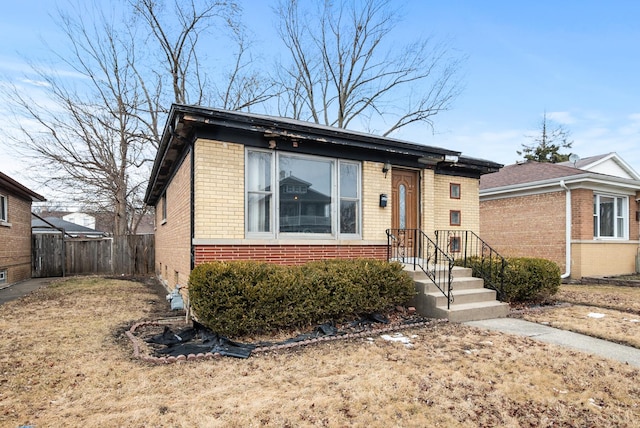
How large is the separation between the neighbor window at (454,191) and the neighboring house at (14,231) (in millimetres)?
12297

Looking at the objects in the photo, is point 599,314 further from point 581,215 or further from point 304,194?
point 581,215

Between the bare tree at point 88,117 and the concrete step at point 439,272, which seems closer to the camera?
the concrete step at point 439,272

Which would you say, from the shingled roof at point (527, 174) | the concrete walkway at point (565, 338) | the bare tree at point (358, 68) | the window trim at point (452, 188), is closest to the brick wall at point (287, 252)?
the concrete walkway at point (565, 338)

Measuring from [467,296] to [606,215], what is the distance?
33.6 feet

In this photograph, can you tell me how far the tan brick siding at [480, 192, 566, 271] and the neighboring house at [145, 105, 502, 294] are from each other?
6357mm

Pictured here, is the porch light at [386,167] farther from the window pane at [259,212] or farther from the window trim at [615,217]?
the window trim at [615,217]

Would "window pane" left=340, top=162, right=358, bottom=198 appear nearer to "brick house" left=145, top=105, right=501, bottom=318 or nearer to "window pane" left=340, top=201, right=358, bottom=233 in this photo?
"brick house" left=145, top=105, right=501, bottom=318

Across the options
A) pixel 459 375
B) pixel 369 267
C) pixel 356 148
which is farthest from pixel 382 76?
pixel 459 375

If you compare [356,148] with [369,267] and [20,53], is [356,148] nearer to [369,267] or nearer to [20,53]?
[369,267]

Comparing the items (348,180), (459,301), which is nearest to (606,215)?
(459,301)

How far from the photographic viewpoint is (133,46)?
774 inches

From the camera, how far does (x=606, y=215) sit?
13453 mm

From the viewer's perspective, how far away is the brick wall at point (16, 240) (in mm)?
11828

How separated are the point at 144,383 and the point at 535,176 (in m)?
14.6
